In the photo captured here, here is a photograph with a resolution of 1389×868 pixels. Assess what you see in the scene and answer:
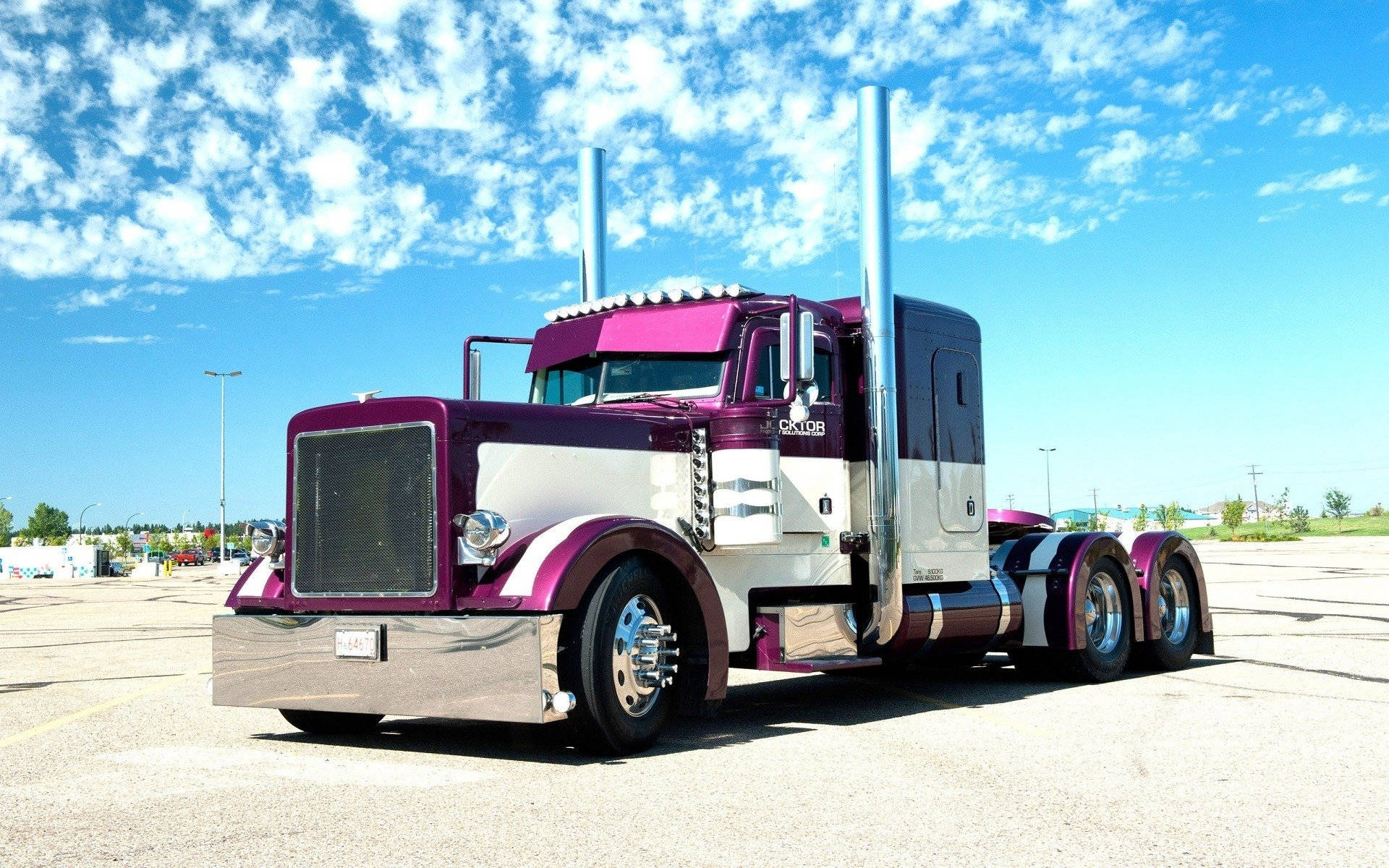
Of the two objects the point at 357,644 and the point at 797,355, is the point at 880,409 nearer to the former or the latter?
the point at 797,355

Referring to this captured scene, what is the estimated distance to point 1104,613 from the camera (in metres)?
11.2

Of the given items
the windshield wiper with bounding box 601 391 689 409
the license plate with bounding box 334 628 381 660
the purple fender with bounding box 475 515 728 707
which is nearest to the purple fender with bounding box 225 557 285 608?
the license plate with bounding box 334 628 381 660

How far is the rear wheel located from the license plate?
7612 mm

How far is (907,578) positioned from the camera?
9414 millimetres

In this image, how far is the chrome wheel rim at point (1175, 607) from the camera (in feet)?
39.5

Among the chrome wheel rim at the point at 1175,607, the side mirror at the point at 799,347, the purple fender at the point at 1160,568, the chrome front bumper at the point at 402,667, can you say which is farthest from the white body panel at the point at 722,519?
the chrome wheel rim at the point at 1175,607

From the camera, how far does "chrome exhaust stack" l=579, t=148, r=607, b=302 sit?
11.5m

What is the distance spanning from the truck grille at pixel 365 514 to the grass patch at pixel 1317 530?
80408 mm

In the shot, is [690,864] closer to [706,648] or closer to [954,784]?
[954,784]

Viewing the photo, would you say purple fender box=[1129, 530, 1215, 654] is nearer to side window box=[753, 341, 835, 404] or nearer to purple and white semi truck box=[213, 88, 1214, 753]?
purple and white semi truck box=[213, 88, 1214, 753]

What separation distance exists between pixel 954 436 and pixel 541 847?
20.2 feet

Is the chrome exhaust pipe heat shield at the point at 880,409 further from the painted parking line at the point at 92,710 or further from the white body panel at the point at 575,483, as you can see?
the painted parking line at the point at 92,710

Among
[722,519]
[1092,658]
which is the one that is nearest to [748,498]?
[722,519]

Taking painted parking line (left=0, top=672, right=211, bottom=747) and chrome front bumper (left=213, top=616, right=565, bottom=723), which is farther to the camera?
painted parking line (left=0, top=672, right=211, bottom=747)
